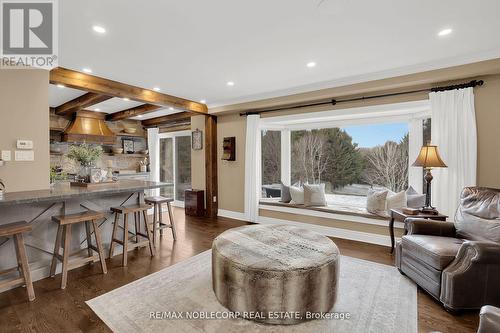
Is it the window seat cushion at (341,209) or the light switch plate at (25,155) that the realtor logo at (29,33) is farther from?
the window seat cushion at (341,209)

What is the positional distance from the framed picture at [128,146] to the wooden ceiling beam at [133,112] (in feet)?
2.80

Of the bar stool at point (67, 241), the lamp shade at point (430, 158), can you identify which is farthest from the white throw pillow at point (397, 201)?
the bar stool at point (67, 241)

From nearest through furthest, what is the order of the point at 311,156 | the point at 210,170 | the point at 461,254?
the point at 461,254 → the point at 311,156 → the point at 210,170

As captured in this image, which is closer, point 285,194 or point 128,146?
point 285,194

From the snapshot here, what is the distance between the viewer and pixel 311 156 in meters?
5.01

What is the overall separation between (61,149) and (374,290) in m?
7.63

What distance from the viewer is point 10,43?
248cm

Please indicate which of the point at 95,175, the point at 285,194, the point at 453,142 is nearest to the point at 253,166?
the point at 285,194

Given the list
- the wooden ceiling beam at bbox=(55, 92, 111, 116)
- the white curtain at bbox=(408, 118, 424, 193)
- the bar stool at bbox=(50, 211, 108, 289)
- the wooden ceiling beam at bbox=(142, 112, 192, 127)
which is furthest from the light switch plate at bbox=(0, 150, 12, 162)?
the white curtain at bbox=(408, 118, 424, 193)

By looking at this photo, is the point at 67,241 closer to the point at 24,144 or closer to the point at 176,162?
the point at 24,144

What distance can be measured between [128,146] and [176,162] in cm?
165

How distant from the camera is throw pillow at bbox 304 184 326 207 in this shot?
14.9ft

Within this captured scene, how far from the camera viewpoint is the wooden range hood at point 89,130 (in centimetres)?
599

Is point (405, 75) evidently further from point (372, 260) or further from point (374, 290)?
point (374, 290)
